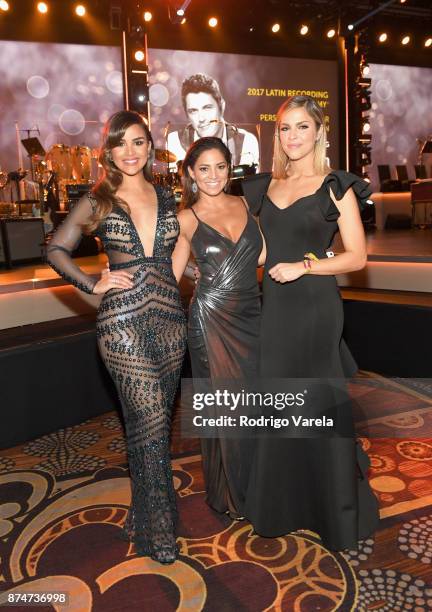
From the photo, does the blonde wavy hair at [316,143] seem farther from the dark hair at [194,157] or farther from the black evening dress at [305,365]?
the dark hair at [194,157]

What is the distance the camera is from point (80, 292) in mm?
4871

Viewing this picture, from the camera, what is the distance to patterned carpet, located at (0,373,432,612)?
2.14 m

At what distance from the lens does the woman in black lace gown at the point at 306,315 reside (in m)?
2.26

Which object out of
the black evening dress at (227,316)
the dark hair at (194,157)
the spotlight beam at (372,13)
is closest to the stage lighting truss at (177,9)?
the spotlight beam at (372,13)

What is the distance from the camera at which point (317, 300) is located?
2.38 m

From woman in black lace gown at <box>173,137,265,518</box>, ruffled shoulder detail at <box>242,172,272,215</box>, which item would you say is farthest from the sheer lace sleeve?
ruffled shoulder detail at <box>242,172,272,215</box>

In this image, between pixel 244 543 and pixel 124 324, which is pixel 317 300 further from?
pixel 244 543

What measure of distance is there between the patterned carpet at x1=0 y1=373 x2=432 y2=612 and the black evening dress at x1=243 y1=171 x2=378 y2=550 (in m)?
0.12

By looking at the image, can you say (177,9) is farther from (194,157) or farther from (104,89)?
(194,157)

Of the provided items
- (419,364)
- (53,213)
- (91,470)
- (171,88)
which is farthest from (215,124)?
(91,470)

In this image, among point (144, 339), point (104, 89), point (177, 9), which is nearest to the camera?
point (144, 339)

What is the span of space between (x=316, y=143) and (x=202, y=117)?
30.0 ft

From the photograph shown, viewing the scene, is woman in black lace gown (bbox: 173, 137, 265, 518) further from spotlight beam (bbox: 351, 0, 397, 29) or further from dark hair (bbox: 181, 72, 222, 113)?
spotlight beam (bbox: 351, 0, 397, 29)

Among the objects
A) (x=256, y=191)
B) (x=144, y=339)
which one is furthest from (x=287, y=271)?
(x=144, y=339)
